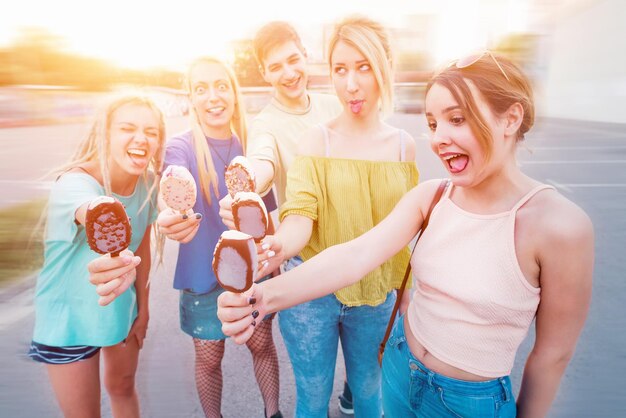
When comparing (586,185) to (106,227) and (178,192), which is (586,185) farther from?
(106,227)

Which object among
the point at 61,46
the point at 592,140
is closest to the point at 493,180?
the point at 61,46

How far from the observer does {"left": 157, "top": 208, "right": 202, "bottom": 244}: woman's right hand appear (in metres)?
1.53

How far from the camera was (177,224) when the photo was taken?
5.03ft

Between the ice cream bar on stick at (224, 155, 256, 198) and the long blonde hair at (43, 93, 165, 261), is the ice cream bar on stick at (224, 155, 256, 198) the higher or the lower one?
the lower one

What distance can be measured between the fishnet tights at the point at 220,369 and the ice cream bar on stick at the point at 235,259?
5.06ft

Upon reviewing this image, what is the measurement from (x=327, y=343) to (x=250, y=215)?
0.98 meters

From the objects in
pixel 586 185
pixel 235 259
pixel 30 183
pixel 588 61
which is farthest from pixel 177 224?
pixel 588 61

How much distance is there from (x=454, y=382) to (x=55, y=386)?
1.76 m

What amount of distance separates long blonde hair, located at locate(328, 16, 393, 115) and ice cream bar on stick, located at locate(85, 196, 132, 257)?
1107 mm

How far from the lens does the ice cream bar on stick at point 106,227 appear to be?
49.6 inches

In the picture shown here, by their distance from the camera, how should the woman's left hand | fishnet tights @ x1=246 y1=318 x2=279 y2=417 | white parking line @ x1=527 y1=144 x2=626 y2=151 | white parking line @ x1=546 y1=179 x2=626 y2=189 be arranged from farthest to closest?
1. white parking line @ x1=527 y1=144 x2=626 y2=151
2. white parking line @ x1=546 y1=179 x2=626 y2=189
3. fishnet tights @ x1=246 y1=318 x2=279 y2=417
4. the woman's left hand

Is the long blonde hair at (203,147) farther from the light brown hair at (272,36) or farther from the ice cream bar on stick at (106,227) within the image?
the ice cream bar on stick at (106,227)

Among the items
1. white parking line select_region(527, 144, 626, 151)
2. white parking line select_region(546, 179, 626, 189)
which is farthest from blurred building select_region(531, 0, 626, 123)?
white parking line select_region(546, 179, 626, 189)

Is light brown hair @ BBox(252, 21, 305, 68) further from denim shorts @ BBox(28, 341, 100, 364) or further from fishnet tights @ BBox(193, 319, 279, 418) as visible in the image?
denim shorts @ BBox(28, 341, 100, 364)
